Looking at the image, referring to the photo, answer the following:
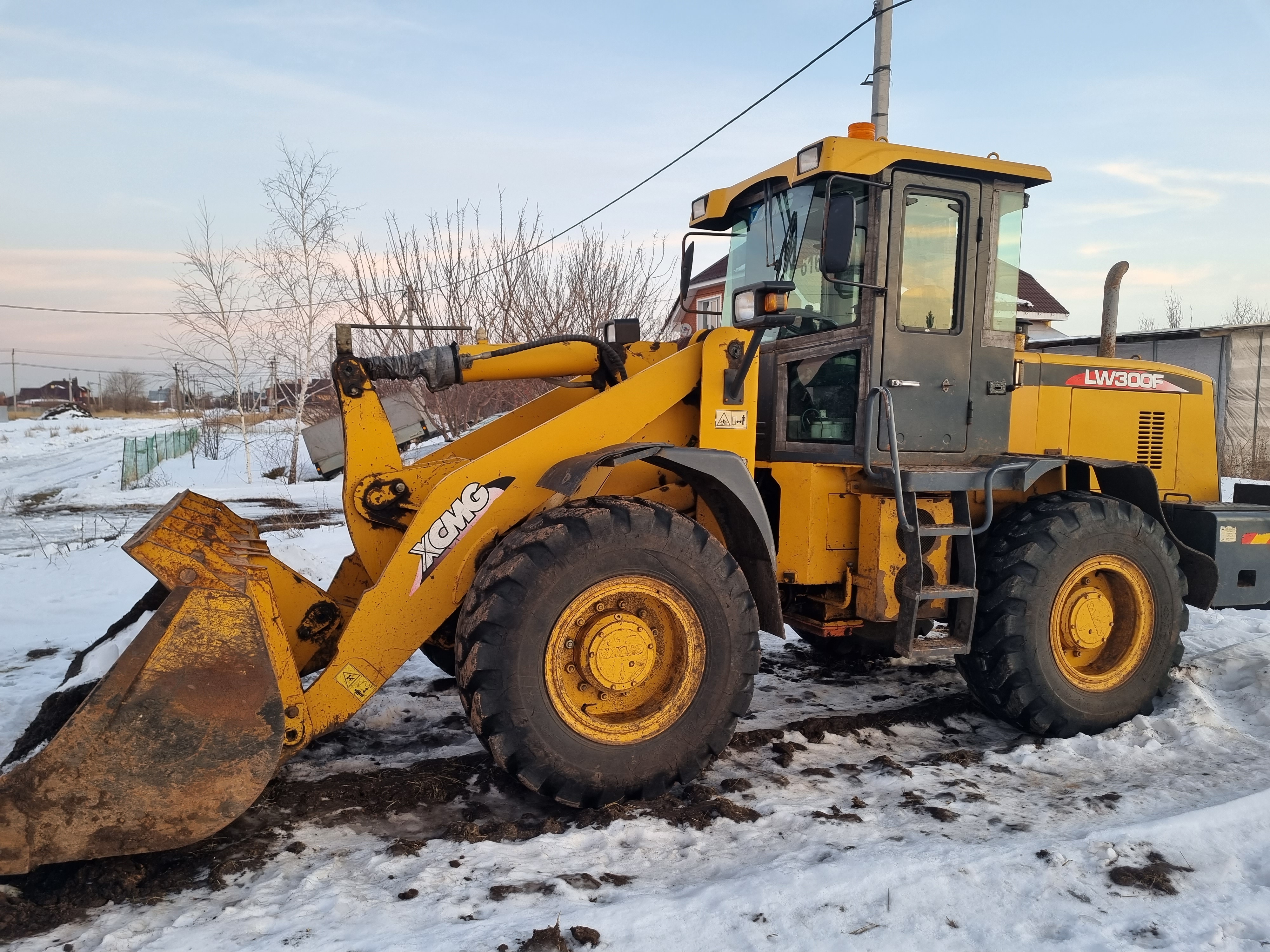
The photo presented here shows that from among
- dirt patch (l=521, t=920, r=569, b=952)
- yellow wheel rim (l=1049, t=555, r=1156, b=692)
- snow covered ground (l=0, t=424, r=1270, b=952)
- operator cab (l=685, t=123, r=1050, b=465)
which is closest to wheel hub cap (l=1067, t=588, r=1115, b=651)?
yellow wheel rim (l=1049, t=555, r=1156, b=692)

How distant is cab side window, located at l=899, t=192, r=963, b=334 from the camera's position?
14.2 feet

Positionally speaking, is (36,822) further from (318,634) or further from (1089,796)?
(1089,796)

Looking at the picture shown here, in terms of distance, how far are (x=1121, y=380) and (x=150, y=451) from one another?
21.9 metres

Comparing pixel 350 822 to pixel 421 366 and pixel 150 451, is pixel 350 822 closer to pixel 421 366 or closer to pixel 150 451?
pixel 421 366

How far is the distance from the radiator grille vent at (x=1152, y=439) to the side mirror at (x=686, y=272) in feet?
9.15

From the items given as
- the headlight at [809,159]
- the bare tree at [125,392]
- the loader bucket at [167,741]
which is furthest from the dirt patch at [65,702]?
the bare tree at [125,392]

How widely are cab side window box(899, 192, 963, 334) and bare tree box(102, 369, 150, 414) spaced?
267ft

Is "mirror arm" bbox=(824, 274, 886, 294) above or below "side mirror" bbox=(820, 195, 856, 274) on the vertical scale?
below

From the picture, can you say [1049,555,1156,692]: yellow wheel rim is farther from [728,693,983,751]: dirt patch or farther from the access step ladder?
[728,693,983,751]: dirt patch

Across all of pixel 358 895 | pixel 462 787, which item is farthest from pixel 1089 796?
pixel 358 895

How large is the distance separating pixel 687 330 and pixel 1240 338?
16.7 m

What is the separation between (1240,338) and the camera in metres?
17.9

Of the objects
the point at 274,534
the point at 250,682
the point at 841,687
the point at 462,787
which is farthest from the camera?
the point at 274,534

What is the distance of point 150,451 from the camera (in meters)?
21.2
